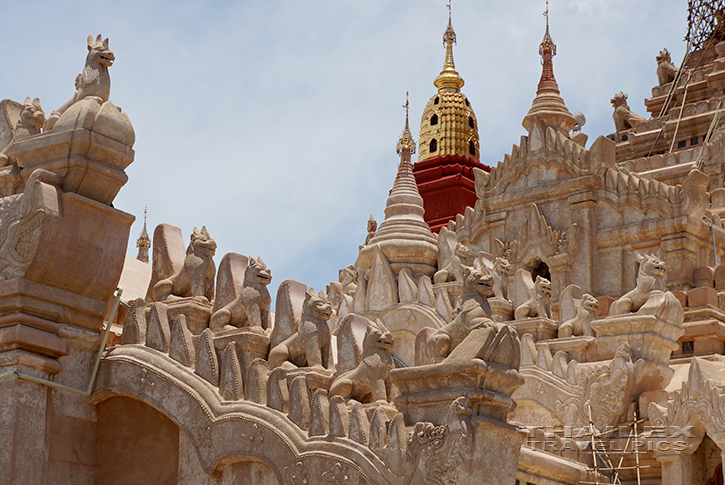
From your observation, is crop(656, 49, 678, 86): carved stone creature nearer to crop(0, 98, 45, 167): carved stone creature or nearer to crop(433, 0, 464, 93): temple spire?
crop(433, 0, 464, 93): temple spire

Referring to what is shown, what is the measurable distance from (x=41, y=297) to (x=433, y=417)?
438cm

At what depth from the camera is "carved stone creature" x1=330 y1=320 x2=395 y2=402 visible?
10.9 m

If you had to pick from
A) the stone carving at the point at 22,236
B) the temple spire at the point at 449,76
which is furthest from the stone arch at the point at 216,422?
the temple spire at the point at 449,76

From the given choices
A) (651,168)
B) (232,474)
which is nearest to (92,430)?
(232,474)

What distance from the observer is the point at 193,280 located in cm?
1288

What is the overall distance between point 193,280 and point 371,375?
294cm

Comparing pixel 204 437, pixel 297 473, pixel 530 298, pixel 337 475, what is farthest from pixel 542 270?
pixel 337 475

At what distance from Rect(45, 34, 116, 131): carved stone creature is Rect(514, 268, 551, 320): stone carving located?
12.8 m

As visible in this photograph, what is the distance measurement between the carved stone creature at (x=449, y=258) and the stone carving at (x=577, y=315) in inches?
107

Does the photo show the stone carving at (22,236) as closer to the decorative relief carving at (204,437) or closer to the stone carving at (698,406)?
the decorative relief carving at (204,437)

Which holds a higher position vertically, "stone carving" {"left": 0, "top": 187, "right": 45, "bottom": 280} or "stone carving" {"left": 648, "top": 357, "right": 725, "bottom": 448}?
"stone carving" {"left": 0, "top": 187, "right": 45, "bottom": 280}

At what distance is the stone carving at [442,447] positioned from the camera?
9273mm

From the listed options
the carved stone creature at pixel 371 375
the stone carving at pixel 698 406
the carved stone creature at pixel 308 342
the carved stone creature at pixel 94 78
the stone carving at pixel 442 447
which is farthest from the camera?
the stone carving at pixel 698 406

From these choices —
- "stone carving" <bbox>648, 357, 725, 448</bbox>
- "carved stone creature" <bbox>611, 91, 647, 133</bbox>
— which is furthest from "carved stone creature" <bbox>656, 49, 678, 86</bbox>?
"stone carving" <bbox>648, 357, 725, 448</bbox>
